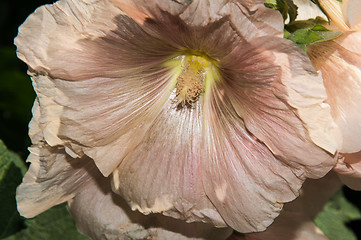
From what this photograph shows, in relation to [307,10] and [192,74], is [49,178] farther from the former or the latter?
[307,10]

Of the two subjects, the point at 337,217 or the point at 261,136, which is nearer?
the point at 261,136

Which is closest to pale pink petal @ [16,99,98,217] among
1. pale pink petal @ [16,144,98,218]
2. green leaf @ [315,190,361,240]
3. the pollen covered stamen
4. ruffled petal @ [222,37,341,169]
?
pale pink petal @ [16,144,98,218]

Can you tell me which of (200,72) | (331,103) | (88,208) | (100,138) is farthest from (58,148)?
(331,103)

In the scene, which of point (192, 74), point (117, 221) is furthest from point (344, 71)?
point (117, 221)

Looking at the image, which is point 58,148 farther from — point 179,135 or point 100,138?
point 179,135

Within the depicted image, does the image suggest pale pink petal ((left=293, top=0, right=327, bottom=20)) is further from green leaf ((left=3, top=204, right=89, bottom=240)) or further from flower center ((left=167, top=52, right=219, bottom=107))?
green leaf ((left=3, top=204, right=89, bottom=240))
